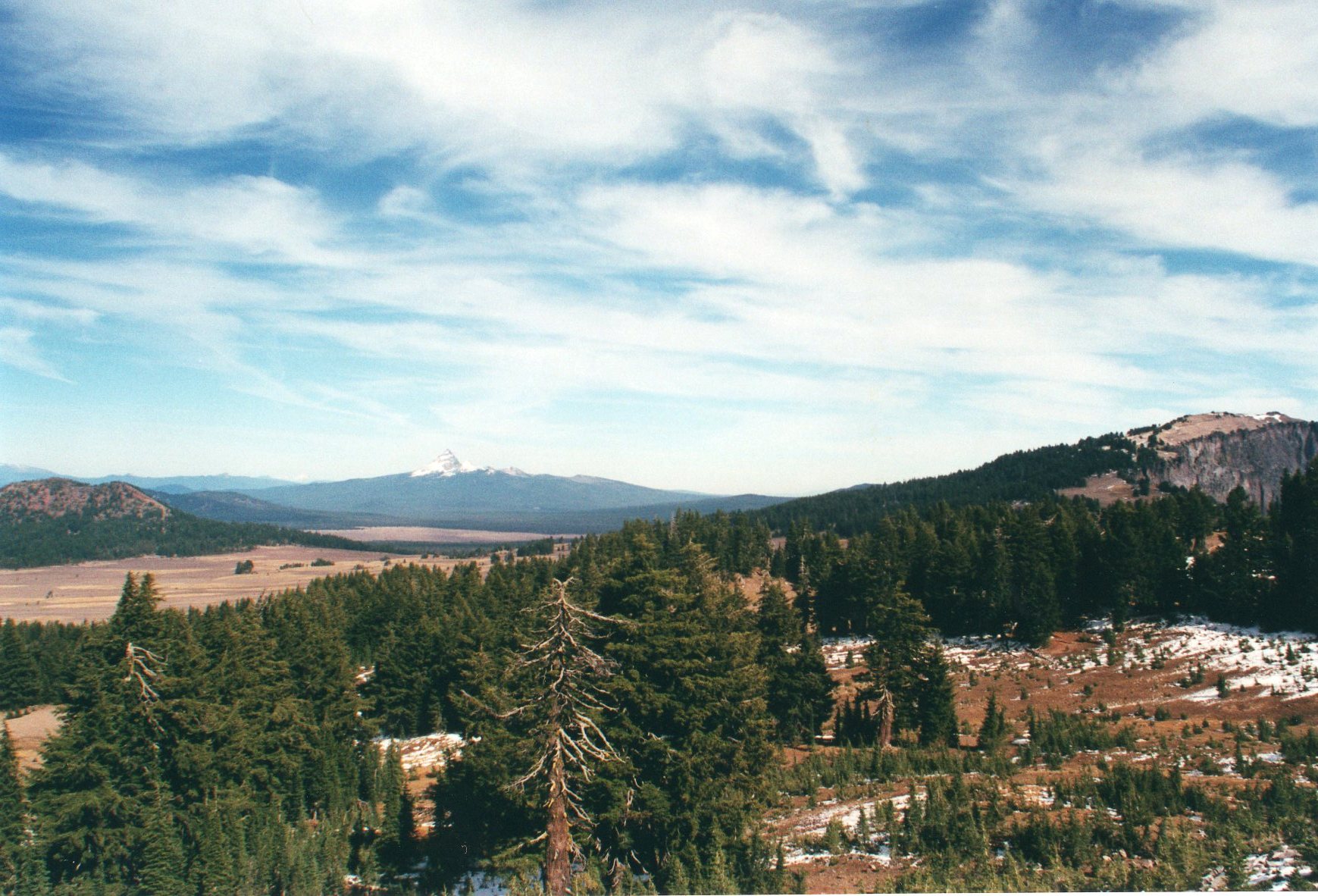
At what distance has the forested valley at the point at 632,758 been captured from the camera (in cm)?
1895

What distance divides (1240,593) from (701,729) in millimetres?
55146

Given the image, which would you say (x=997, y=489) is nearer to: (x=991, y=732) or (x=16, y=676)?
(x=991, y=732)

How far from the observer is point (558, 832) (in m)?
18.8

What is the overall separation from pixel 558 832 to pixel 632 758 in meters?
4.65

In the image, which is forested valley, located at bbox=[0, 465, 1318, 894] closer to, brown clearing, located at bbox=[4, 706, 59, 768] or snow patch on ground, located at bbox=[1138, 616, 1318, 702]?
snow patch on ground, located at bbox=[1138, 616, 1318, 702]

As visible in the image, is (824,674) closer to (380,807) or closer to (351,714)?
(380,807)

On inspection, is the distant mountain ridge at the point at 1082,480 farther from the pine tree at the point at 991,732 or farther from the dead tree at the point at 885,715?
the pine tree at the point at 991,732

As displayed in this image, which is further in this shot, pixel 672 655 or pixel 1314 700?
pixel 1314 700

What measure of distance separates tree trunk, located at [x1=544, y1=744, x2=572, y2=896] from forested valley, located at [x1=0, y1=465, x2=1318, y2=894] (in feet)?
0.37

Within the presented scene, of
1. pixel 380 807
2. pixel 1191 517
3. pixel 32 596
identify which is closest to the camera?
pixel 380 807


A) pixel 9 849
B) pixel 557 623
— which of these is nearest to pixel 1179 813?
pixel 557 623

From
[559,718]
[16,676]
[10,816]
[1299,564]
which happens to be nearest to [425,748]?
[10,816]

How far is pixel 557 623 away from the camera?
1900 centimetres

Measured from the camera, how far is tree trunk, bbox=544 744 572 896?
730 inches
